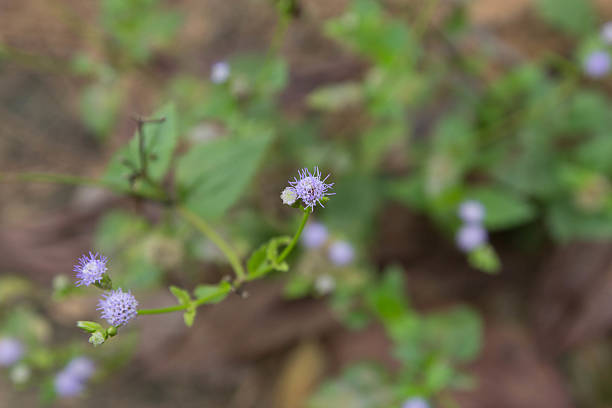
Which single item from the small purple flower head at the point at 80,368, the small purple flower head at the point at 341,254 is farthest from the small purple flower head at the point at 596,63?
the small purple flower head at the point at 80,368

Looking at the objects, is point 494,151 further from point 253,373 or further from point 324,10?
point 253,373

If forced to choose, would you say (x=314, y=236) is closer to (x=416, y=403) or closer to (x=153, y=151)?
(x=416, y=403)

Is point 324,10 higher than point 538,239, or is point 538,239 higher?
point 324,10

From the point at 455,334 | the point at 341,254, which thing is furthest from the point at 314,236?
the point at 455,334

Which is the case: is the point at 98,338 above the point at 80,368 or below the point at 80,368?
below

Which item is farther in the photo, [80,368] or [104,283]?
[80,368]

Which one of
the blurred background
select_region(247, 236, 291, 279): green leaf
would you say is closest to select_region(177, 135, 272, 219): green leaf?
the blurred background

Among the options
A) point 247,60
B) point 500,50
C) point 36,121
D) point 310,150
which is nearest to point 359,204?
point 310,150
